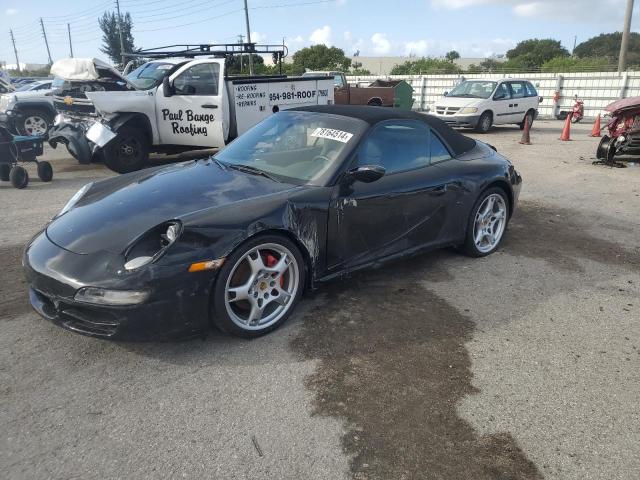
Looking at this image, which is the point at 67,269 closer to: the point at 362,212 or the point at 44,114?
the point at 362,212

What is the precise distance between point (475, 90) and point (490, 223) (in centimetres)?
1296

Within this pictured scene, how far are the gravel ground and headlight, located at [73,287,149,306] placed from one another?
456 mm

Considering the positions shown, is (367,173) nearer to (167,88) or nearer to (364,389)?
(364,389)

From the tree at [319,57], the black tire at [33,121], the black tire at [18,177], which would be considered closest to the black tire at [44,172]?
the black tire at [18,177]

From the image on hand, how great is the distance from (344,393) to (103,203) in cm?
205

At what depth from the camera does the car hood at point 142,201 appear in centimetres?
296

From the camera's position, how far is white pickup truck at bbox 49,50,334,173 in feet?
28.7

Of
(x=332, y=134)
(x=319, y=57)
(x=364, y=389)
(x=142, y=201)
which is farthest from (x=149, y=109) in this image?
(x=319, y=57)

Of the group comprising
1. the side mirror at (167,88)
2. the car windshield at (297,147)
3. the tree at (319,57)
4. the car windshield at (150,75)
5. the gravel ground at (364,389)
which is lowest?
the gravel ground at (364,389)

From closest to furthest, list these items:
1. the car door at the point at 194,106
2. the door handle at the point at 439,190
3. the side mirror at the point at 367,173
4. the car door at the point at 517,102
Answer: the side mirror at the point at 367,173, the door handle at the point at 439,190, the car door at the point at 194,106, the car door at the point at 517,102

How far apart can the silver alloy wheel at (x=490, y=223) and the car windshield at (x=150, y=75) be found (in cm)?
682

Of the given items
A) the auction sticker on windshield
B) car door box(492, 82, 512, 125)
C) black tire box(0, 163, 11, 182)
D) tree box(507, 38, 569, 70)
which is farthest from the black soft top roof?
tree box(507, 38, 569, 70)

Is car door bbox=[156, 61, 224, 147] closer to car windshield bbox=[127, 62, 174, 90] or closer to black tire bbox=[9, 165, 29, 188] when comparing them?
car windshield bbox=[127, 62, 174, 90]

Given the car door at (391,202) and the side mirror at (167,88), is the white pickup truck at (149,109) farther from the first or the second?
the car door at (391,202)
